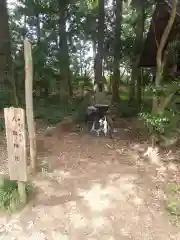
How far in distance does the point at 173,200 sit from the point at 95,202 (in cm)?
136

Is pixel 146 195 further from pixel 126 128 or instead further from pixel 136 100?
pixel 136 100

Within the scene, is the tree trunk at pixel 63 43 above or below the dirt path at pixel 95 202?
above

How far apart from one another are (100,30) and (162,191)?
6.47 m

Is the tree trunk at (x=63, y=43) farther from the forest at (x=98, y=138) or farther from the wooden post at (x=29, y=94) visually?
the wooden post at (x=29, y=94)

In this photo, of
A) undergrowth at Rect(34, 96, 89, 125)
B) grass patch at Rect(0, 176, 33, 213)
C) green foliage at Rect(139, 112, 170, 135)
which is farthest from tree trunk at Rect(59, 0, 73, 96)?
grass patch at Rect(0, 176, 33, 213)

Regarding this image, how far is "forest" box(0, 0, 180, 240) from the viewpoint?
3713mm

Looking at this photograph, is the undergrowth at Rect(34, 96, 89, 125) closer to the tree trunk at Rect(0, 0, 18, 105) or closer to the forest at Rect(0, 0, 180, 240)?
the forest at Rect(0, 0, 180, 240)

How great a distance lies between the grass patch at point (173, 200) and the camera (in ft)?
12.3

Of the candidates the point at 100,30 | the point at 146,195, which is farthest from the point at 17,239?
the point at 100,30

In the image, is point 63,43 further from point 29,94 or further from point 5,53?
point 29,94

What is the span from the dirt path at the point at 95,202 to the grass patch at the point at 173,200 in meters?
0.11

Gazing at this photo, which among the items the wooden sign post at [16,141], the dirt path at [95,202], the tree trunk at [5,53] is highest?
the tree trunk at [5,53]

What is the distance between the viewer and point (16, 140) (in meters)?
3.62

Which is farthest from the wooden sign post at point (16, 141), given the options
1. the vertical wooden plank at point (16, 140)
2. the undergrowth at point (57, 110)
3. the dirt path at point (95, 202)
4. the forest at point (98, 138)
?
the undergrowth at point (57, 110)
